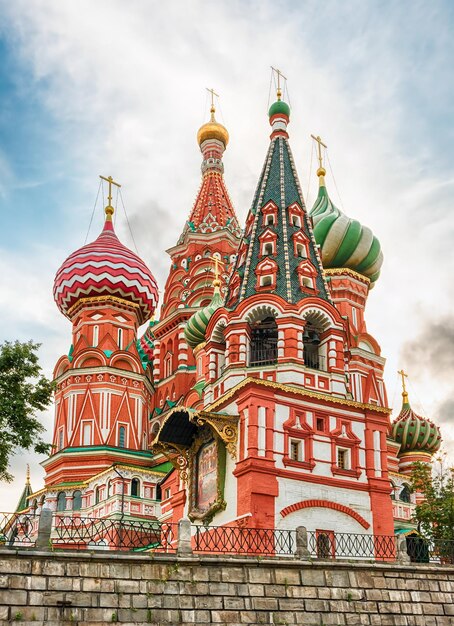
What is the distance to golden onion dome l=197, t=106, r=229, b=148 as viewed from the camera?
5012cm

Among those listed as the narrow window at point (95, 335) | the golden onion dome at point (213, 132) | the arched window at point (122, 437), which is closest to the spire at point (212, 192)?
the golden onion dome at point (213, 132)

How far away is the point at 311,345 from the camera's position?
26.9 metres

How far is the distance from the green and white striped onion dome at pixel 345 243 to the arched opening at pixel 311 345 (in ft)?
33.3

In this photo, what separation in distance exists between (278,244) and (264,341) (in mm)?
3408

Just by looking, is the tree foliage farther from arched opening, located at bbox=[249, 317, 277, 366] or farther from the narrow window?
the narrow window

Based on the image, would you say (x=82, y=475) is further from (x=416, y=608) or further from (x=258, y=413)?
(x=416, y=608)

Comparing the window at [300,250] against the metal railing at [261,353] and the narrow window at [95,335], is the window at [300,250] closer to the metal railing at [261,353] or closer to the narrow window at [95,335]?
the metal railing at [261,353]

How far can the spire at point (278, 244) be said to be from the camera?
26719mm

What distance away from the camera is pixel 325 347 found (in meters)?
26.2

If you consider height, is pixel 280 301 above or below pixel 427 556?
above

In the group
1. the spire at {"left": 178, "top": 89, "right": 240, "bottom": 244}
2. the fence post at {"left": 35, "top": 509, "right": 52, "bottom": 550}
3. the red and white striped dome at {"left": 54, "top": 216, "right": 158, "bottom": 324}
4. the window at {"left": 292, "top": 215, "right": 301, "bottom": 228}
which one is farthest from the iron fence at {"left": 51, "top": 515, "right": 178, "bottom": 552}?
the spire at {"left": 178, "top": 89, "right": 240, "bottom": 244}

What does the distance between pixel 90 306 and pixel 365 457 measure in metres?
19.0

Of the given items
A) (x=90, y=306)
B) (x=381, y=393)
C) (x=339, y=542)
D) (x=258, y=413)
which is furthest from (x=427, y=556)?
(x=90, y=306)

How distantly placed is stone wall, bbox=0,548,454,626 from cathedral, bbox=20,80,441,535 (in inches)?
217
